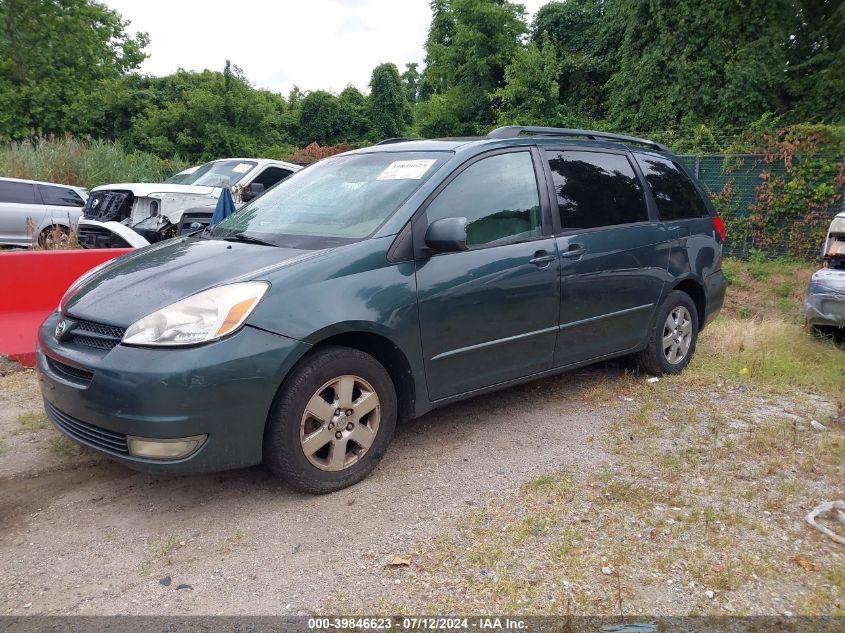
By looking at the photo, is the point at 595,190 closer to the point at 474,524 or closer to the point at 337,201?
the point at 337,201

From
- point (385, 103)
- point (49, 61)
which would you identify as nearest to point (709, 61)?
point (385, 103)

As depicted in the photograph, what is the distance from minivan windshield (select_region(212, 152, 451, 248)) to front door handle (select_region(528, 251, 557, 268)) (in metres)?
0.82

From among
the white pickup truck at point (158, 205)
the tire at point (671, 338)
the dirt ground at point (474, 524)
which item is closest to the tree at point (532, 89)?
the white pickup truck at point (158, 205)

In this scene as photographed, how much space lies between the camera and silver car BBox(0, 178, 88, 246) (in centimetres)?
1169

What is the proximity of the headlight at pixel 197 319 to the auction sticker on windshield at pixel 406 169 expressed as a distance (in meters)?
1.26

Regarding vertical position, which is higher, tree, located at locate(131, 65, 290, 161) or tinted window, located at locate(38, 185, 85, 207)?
tree, located at locate(131, 65, 290, 161)

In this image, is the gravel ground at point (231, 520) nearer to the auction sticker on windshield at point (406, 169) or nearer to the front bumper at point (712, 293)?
the auction sticker on windshield at point (406, 169)

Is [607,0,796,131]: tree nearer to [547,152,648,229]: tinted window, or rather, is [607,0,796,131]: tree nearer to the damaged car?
the damaged car

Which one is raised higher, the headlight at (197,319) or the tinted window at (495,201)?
the tinted window at (495,201)

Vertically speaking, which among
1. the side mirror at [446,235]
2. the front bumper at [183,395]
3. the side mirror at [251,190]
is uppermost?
the side mirror at [251,190]

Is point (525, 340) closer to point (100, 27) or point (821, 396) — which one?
point (821, 396)

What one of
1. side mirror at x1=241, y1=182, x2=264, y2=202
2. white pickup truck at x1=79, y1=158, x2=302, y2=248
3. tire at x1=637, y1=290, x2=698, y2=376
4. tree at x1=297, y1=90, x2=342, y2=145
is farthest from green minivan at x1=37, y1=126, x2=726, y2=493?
tree at x1=297, y1=90, x2=342, y2=145

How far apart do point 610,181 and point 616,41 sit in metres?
22.8

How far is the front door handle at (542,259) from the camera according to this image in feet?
13.5
